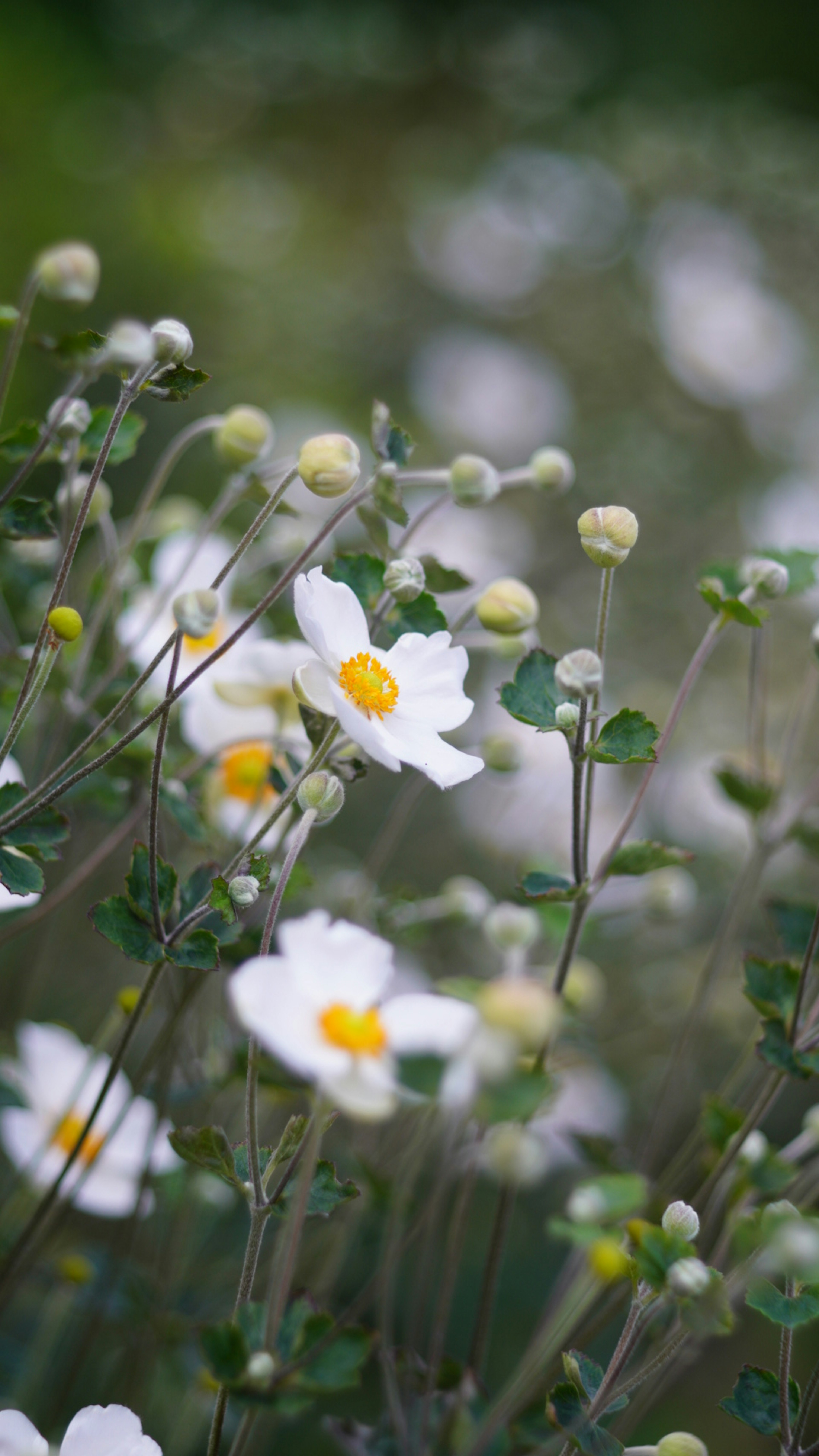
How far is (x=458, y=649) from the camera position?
567 mm

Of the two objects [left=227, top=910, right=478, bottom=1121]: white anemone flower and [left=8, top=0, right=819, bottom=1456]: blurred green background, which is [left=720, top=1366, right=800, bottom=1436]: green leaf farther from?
[left=8, top=0, right=819, bottom=1456]: blurred green background

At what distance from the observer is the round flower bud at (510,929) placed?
566 millimetres

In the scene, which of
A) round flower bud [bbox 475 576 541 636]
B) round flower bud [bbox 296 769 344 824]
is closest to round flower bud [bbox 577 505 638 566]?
round flower bud [bbox 475 576 541 636]

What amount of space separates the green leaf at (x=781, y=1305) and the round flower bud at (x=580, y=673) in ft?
0.89

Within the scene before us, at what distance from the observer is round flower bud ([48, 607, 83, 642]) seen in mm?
497

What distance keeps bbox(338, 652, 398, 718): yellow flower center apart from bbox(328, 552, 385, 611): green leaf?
39mm

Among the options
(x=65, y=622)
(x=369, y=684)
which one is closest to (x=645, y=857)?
(x=369, y=684)

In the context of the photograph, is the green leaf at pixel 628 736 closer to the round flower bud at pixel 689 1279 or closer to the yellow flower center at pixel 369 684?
the yellow flower center at pixel 369 684

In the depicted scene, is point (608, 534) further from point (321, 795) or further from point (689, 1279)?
point (689, 1279)

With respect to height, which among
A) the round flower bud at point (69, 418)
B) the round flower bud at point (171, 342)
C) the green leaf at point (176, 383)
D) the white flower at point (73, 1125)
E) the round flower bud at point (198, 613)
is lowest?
the white flower at point (73, 1125)

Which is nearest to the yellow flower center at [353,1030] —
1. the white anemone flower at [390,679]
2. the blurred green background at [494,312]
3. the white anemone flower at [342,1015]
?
the white anemone flower at [342,1015]

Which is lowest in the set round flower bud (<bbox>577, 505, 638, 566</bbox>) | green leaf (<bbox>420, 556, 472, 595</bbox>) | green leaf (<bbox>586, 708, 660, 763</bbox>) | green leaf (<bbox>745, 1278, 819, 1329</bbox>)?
green leaf (<bbox>745, 1278, 819, 1329</bbox>)

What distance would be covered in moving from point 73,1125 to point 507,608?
50 cm

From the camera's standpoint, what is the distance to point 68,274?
0.49 metres
